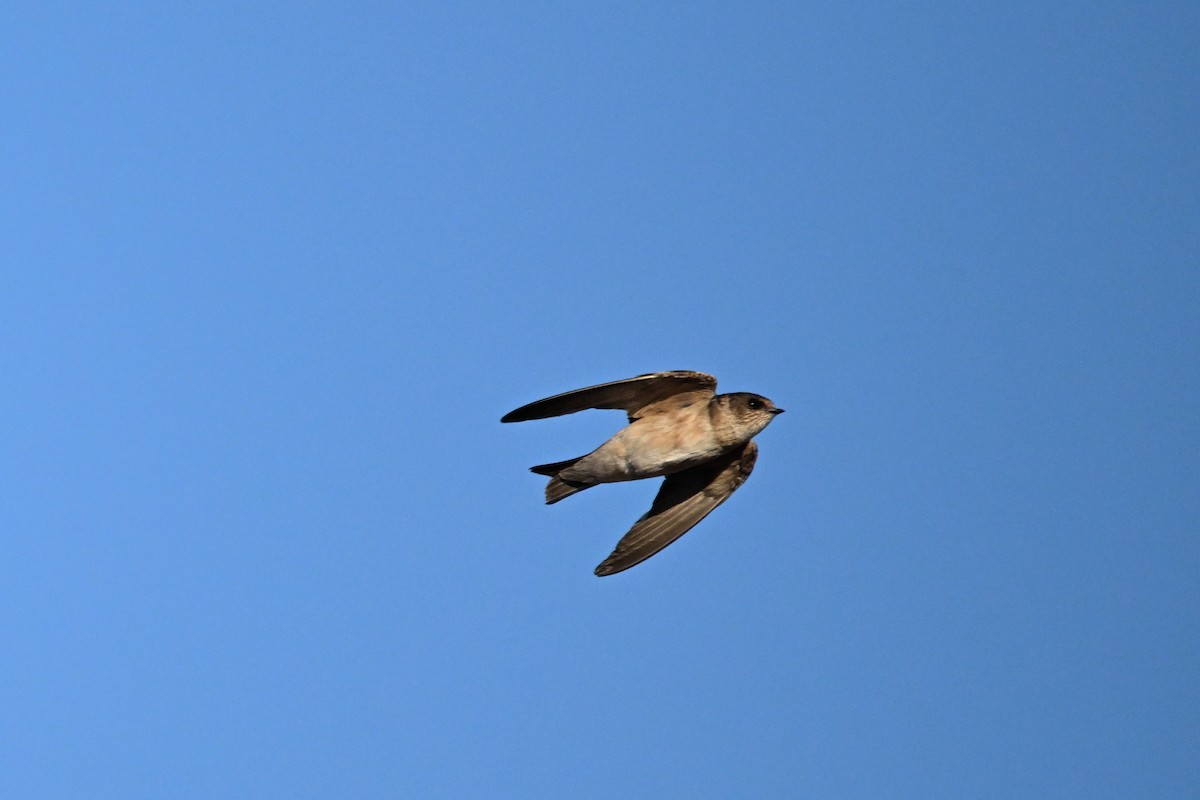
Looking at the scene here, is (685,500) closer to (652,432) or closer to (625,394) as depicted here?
(652,432)

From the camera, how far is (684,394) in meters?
23.7

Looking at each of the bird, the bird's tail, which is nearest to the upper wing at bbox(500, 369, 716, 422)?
the bird

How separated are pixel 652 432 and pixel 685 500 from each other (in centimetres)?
141

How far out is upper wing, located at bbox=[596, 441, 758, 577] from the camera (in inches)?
958

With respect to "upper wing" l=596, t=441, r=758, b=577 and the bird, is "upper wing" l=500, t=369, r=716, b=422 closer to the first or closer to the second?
the bird

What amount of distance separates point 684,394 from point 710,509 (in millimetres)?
1729

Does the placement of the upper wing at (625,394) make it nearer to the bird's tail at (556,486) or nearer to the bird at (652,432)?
the bird at (652,432)

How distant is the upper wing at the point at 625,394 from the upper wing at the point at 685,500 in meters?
1.26

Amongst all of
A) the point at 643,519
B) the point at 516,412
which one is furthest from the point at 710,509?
the point at 516,412

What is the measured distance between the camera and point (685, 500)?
24641 mm

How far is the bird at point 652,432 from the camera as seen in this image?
2338 cm

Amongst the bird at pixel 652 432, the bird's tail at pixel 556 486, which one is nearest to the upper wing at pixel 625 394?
the bird at pixel 652 432

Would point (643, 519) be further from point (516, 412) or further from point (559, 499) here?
point (516, 412)

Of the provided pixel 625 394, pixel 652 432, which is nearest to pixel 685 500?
pixel 652 432
